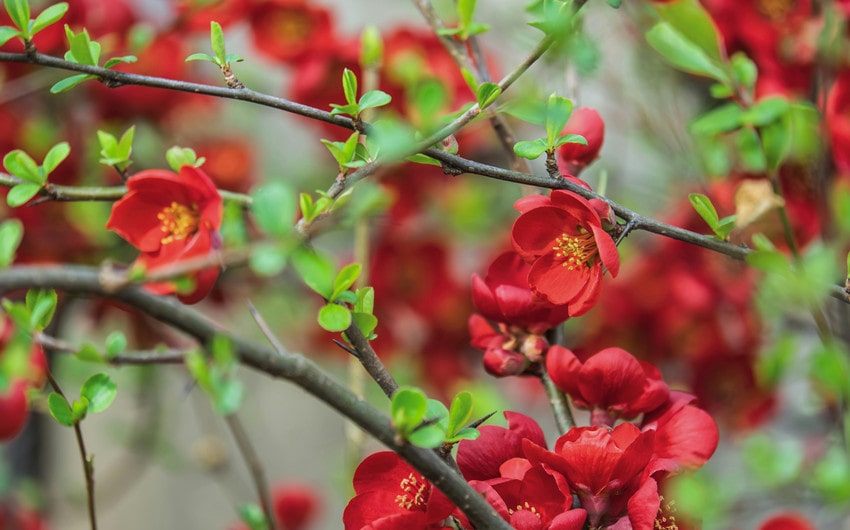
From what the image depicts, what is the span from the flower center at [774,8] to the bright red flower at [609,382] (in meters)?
0.45

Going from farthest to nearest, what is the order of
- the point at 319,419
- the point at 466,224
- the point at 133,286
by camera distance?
the point at 319,419
the point at 466,224
the point at 133,286

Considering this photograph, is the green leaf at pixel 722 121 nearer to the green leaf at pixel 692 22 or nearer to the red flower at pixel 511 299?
the green leaf at pixel 692 22

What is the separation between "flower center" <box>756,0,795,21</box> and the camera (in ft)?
2.54

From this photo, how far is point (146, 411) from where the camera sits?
1.49m

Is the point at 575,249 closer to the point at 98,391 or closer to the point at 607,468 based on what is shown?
the point at 607,468

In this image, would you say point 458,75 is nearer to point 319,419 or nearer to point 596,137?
point 596,137

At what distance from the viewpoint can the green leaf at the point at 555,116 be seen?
416 millimetres

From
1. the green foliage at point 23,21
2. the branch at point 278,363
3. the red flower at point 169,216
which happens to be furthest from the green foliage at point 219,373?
the green foliage at point 23,21

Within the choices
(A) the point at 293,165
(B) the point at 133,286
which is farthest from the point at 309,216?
(A) the point at 293,165

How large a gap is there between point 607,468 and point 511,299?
0.11 m

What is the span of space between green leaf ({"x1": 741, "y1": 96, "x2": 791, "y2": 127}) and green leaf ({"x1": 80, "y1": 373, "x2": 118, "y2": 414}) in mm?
378

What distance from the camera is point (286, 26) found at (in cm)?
103

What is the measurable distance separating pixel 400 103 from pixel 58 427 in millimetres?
961

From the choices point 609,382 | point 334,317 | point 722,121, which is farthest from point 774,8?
point 334,317
